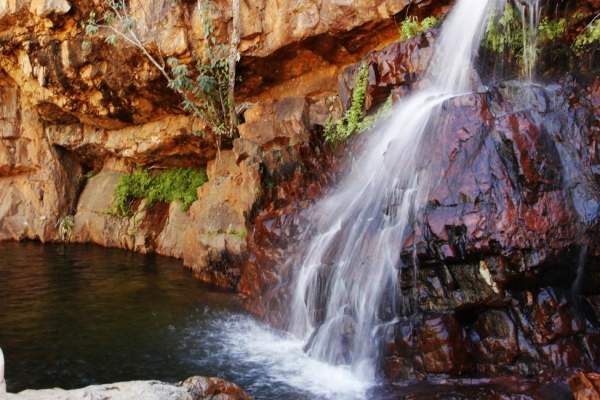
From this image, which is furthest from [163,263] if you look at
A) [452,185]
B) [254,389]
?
[452,185]

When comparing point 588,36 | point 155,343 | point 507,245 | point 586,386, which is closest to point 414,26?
point 588,36

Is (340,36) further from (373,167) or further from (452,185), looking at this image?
(452,185)

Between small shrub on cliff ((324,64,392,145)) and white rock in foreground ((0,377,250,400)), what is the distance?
579 centimetres

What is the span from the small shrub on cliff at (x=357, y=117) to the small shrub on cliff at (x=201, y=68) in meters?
3.49

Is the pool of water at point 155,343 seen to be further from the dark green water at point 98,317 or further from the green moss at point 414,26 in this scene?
the green moss at point 414,26

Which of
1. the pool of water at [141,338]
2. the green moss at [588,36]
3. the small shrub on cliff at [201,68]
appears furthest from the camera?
the small shrub on cliff at [201,68]

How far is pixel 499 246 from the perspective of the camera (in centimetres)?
552

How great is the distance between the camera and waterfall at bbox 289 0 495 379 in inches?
241

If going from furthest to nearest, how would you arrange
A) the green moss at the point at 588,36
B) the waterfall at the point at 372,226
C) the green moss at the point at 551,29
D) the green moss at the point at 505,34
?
1. the green moss at the point at 505,34
2. the green moss at the point at 551,29
3. the green moss at the point at 588,36
4. the waterfall at the point at 372,226

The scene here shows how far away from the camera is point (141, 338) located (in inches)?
287

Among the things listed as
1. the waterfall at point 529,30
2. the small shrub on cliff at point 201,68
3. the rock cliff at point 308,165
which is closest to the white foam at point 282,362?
the rock cliff at point 308,165

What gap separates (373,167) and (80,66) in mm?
9689

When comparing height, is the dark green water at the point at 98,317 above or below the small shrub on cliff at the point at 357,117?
below

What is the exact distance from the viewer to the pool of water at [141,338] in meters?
5.95
